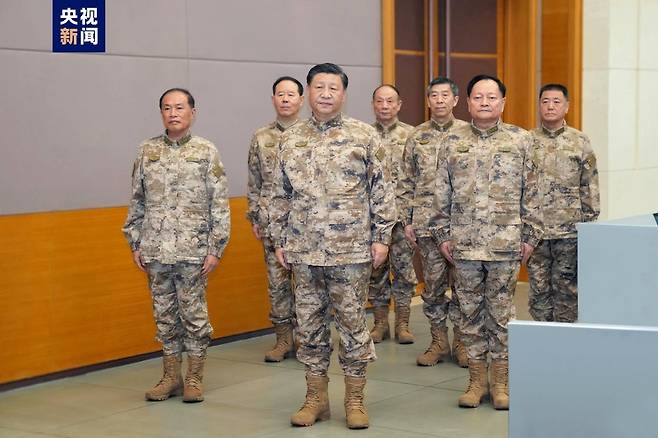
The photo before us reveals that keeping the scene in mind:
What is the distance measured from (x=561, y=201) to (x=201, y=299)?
8.48 ft

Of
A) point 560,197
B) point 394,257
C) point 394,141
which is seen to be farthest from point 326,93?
point 394,257

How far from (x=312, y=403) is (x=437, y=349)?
172 centimetres

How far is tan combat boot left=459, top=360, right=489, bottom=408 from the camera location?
6.06m

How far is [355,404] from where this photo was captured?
5719 millimetres

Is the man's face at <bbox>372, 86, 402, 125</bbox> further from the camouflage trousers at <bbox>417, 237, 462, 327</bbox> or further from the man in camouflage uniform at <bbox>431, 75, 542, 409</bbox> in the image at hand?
the man in camouflage uniform at <bbox>431, 75, 542, 409</bbox>

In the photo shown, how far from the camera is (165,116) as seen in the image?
20.5 ft

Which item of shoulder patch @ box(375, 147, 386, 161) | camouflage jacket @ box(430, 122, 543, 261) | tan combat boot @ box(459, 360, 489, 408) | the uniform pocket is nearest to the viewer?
the uniform pocket

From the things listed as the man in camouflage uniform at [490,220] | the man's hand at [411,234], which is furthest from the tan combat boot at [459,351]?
the man in camouflage uniform at [490,220]

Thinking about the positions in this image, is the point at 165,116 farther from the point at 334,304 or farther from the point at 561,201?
the point at 561,201

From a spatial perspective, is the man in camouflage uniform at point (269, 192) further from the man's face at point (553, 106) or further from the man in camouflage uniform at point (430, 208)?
the man's face at point (553, 106)

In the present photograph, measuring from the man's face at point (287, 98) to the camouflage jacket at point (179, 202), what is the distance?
112 centimetres

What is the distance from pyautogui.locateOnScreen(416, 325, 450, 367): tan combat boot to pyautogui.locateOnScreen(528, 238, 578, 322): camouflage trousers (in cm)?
71

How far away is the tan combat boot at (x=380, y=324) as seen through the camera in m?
8.06

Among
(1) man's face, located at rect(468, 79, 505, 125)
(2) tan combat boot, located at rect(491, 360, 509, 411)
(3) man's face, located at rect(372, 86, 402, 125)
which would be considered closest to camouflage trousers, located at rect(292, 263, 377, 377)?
(2) tan combat boot, located at rect(491, 360, 509, 411)
